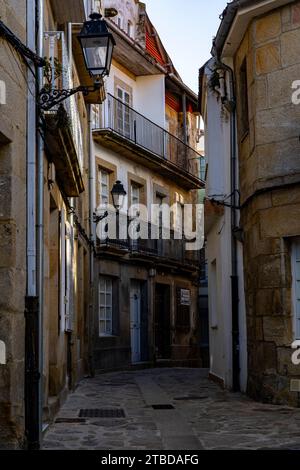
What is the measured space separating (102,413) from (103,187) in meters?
10.7

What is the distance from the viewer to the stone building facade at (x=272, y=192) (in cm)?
Answer: 1000

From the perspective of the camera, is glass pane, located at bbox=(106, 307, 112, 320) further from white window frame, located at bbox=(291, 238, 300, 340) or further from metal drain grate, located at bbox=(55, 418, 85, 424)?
metal drain grate, located at bbox=(55, 418, 85, 424)

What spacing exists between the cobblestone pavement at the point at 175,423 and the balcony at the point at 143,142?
845cm

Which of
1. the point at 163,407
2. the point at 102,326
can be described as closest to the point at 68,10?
the point at 163,407

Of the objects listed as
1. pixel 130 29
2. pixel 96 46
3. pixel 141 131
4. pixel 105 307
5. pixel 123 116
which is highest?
pixel 130 29

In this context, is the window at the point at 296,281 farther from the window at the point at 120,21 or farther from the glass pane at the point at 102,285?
the window at the point at 120,21

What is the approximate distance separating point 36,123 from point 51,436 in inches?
125

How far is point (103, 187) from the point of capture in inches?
778

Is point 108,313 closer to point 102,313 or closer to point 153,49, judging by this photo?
point 102,313

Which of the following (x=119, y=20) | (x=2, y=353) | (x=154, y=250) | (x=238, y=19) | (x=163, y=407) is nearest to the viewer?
(x=2, y=353)

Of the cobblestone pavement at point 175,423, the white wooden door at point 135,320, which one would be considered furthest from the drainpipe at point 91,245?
the cobblestone pavement at point 175,423

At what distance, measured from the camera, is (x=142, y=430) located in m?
8.07
